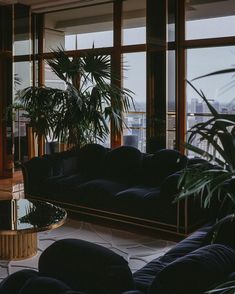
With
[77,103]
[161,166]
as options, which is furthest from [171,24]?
[161,166]

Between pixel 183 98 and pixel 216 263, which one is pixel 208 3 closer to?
pixel 183 98

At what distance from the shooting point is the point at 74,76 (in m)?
6.18

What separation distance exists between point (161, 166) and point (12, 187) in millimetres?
3307

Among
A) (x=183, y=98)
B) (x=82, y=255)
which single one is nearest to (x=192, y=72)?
(x=183, y=98)

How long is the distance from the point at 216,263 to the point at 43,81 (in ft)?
24.2

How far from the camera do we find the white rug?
12.8 feet

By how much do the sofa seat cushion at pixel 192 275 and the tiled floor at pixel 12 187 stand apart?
17.3 feet

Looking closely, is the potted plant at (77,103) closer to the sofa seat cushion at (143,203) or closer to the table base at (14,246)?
the sofa seat cushion at (143,203)

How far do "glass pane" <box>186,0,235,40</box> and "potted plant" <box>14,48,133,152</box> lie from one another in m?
1.47

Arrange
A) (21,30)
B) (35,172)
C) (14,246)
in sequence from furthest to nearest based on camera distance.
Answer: (21,30) → (35,172) → (14,246)

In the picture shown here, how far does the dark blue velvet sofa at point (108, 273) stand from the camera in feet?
5.30

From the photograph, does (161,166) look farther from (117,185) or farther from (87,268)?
(87,268)

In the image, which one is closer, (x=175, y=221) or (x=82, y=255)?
(x=82, y=255)

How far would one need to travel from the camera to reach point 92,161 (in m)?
5.82
